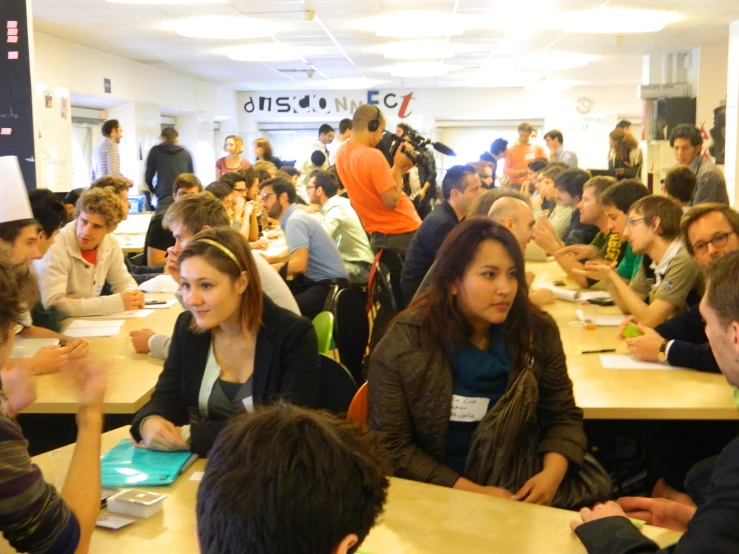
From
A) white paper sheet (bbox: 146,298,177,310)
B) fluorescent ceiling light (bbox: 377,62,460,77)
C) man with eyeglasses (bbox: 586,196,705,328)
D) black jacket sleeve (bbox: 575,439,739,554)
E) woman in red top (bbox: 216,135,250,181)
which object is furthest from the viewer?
fluorescent ceiling light (bbox: 377,62,460,77)

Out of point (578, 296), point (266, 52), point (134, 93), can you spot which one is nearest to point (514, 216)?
point (578, 296)

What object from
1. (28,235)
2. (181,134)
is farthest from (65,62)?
(28,235)

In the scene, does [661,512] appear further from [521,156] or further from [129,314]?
[521,156]

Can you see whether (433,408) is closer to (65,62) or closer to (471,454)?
(471,454)

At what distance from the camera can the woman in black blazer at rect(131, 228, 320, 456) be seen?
2.40 m

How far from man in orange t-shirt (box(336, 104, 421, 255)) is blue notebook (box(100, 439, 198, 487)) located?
3.96 m

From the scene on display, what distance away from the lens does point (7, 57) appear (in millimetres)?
4898

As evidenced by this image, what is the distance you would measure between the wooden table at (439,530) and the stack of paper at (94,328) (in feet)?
6.19

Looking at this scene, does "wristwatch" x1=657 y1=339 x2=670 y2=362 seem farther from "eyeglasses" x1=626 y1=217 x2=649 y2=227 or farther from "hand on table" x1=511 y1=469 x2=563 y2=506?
"hand on table" x1=511 y1=469 x2=563 y2=506

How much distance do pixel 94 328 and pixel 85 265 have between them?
26.0 inches

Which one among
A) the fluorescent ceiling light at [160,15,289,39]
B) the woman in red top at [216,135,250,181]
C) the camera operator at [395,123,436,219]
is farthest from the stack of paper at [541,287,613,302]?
the woman in red top at [216,135,250,181]

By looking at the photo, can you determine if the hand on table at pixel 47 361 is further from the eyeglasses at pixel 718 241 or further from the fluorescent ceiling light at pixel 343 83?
the fluorescent ceiling light at pixel 343 83

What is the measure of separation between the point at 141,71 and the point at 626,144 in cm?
706

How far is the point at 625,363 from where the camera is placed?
3.01 meters
